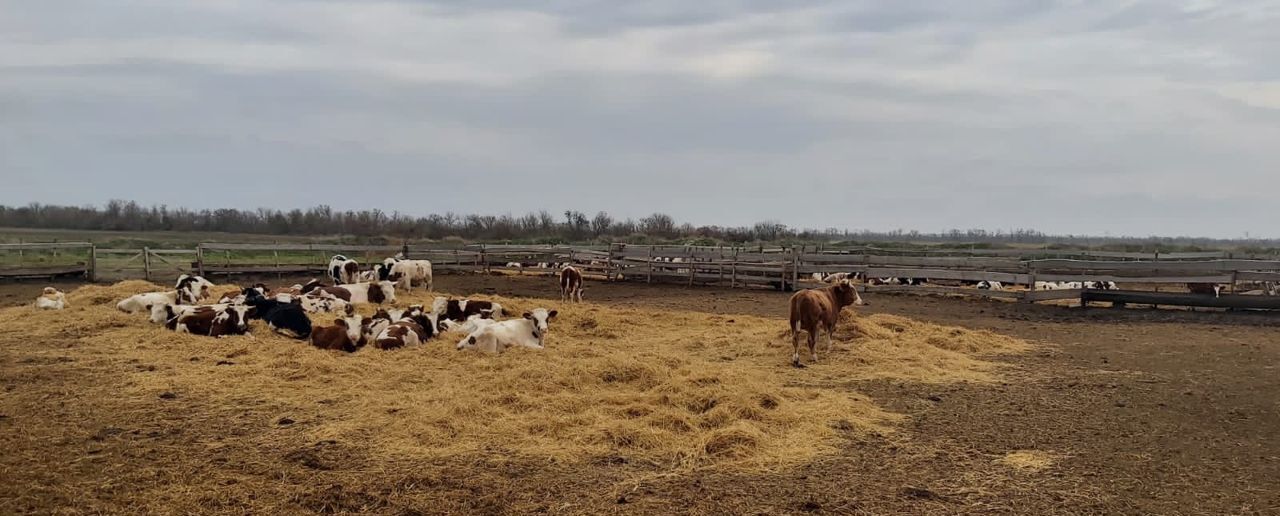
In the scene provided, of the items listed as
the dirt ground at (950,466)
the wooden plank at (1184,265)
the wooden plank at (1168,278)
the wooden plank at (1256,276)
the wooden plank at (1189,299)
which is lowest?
the dirt ground at (950,466)

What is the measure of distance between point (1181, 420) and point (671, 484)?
5.38 meters

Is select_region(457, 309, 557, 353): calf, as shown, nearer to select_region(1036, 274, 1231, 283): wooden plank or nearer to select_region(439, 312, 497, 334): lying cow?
select_region(439, 312, 497, 334): lying cow

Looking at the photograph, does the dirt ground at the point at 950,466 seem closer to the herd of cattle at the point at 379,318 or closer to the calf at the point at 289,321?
the herd of cattle at the point at 379,318

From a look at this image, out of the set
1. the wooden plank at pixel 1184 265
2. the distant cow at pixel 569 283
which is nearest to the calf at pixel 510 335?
the distant cow at pixel 569 283

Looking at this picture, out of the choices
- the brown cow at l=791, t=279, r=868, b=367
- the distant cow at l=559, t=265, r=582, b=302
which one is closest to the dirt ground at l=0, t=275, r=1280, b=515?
the brown cow at l=791, t=279, r=868, b=367

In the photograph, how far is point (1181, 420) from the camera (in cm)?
721

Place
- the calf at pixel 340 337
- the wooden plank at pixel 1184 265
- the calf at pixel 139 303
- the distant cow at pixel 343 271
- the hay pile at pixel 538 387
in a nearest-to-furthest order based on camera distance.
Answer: the hay pile at pixel 538 387
the calf at pixel 340 337
the calf at pixel 139 303
the wooden plank at pixel 1184 265
the distant cow at pixel 343 271

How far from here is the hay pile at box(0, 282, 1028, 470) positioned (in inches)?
246

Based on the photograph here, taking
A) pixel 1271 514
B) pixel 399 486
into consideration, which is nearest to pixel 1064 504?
pixel 1271 514

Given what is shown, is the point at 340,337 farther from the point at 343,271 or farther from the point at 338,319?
the point at 343,271

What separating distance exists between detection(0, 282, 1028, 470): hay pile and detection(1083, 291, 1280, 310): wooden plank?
6511mm

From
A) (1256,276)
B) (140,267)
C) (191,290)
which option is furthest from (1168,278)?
(140,267)

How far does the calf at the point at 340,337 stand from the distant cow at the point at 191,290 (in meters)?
5.99

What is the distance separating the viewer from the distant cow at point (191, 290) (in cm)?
1522
